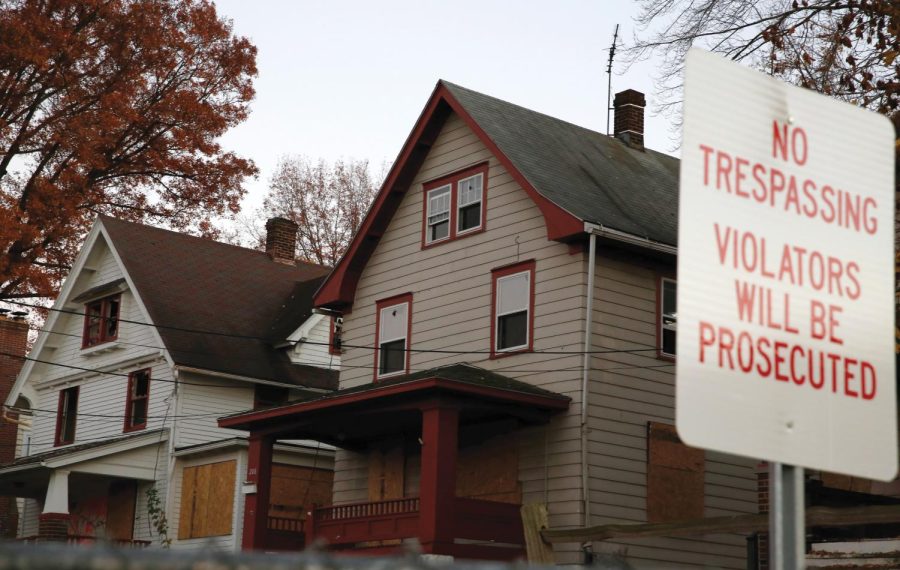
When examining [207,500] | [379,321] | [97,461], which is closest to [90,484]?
[97,461]

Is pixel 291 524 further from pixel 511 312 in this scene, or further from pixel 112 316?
pixel 112 316

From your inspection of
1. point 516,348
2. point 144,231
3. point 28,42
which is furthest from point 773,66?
point 28,42

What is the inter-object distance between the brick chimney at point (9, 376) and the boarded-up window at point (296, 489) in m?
12.4

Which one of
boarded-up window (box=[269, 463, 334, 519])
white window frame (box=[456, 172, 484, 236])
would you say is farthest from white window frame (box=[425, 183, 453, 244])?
boarded-up window (box=[269, 463, 334, 519])

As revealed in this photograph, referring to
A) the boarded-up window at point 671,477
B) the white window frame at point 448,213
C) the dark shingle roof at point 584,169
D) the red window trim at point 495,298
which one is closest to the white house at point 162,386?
the red window trim at point 495,298

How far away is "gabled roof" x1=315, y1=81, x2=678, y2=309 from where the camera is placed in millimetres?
23375

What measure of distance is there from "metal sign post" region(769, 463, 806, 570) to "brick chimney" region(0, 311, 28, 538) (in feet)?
123

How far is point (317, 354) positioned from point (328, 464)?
467 cm

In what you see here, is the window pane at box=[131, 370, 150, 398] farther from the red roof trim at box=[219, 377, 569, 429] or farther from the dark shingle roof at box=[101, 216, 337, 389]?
the red roof trim at box=[219, 377, 569, 429]

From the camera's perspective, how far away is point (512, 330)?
934 inches

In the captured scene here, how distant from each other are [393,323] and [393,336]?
27cm

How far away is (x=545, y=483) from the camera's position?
22156 mm

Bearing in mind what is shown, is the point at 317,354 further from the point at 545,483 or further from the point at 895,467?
the point at 895,467

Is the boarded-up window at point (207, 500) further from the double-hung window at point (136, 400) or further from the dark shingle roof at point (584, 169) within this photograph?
the dark shingle roof at point (584, 169)
